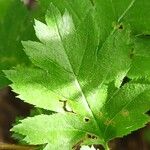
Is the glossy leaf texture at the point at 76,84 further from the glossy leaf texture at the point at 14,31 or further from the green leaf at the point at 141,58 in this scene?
the glossy leaf texture at the point at 14,31

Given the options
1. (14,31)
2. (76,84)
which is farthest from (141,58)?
(14,31)

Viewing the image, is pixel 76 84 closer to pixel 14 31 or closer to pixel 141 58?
pixel 141 58

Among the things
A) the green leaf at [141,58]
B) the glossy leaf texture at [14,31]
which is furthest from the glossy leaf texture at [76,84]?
the glossy leaf texture at [14,31]

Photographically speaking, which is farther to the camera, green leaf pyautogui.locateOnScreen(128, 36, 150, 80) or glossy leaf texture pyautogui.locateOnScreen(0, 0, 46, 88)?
glossy leaf texture pyautogui.locateOnScreen(0, 0, 46, 88)

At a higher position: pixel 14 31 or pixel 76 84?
pixel 14 31

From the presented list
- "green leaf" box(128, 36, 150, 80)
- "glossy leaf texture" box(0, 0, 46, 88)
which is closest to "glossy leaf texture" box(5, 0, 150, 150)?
"green leaf" box(128, 36, 150, 80)

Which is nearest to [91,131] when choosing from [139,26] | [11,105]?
[139,26]

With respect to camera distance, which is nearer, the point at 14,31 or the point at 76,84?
the point at 76,84

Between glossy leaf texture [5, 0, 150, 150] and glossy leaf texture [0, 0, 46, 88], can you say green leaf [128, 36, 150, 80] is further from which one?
glossy leaf texture [0, 0, 46, 88]
